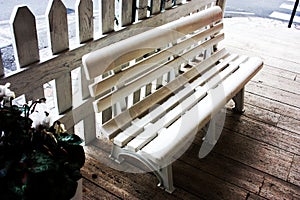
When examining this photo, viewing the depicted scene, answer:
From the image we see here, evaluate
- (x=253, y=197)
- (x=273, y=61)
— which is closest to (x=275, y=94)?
(x=273, y=61)

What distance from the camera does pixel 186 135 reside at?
1482 mm

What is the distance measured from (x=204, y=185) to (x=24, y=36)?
117 centimetres

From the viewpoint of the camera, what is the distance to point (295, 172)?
1.93 metres

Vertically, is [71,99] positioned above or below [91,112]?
above

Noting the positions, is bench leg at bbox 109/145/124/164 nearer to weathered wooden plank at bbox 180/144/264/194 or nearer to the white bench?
the white bench

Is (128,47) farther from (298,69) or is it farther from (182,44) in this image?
(298,69)

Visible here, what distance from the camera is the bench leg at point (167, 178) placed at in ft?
5.31

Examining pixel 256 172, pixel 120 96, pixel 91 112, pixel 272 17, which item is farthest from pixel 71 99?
pixel 272 17

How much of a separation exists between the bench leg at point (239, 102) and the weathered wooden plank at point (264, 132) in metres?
0.05

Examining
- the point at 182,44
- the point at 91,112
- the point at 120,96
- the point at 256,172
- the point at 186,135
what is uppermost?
the point at 182,44

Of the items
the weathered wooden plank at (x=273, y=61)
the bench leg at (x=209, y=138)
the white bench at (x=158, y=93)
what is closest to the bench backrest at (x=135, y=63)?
the white bench at (x=158, y=93)

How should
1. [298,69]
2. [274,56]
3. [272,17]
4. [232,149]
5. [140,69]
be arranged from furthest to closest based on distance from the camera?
[272,17]
[274,56]
[298,69]
[232,149]
[140,69]

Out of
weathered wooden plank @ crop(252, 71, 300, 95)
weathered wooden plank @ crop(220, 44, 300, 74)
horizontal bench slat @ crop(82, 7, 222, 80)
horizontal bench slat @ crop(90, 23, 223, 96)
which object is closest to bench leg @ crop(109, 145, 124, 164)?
horizontal bench slat @ crop(90, 23, 223, 96)

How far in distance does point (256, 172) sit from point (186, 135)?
2.18ft
